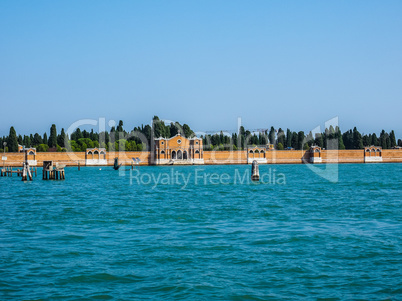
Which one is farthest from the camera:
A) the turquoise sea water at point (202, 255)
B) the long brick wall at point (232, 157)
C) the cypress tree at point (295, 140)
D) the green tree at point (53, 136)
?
the cypress tree at point (295, 140)

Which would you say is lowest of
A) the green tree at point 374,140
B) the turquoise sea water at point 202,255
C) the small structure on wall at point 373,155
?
the turquoise sea water at point 202,255

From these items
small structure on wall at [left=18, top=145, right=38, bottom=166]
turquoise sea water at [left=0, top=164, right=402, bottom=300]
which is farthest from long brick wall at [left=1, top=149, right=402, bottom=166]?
turquoise sea water at [left=0, top=164, right=402, bottom=300]

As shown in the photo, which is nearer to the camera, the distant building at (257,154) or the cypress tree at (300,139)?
the distant building at (257,154)

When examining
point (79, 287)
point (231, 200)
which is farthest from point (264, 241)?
point (231, 200)

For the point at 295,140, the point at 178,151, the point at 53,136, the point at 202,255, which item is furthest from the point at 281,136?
the point at 202,255

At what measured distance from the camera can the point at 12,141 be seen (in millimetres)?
48469

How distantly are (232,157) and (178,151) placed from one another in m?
5.53

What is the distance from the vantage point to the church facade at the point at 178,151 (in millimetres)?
49469

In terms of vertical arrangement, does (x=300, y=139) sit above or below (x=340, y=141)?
above

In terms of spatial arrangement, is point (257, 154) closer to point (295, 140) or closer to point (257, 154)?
point (257, 154)

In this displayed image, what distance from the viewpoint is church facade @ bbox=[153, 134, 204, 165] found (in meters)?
49.5

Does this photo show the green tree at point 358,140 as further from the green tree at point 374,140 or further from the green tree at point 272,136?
the green tree at point 272,136

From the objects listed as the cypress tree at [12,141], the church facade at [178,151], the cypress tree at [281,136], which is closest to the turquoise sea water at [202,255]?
the church facade at [178,151]

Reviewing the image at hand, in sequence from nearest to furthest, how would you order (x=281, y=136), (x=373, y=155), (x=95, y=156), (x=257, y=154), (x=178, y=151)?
(x=95, y=156) < (x=178, y=151) < (x=257, y=154) < (x=373, y=155) < (x=281, y=136)
